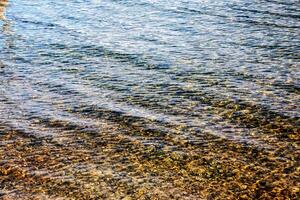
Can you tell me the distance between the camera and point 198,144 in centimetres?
432

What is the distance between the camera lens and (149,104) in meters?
5.26

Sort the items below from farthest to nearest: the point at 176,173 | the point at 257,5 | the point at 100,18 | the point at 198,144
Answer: the point at 257,5 < the point at 100,18 < the point at 198,144 < the point at 176,173

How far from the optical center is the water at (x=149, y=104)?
373 cm

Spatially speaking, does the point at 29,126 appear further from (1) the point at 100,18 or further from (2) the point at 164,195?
(1) the point at 100,18

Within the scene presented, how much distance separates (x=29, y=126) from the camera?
459 cm

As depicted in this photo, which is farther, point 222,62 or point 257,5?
point 257,5

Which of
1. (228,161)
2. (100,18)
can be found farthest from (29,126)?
(100,18)

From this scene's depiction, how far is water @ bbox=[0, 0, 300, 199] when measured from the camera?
373cm

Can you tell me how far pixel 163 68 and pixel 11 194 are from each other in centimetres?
351

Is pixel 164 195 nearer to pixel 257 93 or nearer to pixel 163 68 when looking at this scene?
pixel 257 93

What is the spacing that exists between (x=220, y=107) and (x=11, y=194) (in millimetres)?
2784

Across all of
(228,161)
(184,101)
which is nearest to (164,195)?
(228,161)

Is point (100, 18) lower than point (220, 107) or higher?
higher

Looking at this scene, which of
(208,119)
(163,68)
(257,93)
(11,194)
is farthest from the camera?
(163,68)
